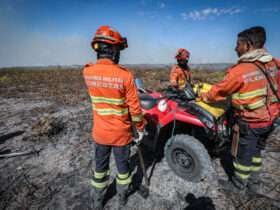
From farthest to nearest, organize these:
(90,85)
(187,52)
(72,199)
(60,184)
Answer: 1. (187,52)
2. (60,184)
3. (72,199)
4. (90,85)

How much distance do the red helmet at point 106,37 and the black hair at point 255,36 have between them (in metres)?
1.48

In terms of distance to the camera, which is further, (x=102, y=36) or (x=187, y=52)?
(x=187, y=52)

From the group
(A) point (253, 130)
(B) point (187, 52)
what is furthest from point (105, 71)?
(B) point (187, 52)

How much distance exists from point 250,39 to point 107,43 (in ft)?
5.37

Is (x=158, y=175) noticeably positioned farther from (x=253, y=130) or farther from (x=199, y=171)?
(x=253, y=130)

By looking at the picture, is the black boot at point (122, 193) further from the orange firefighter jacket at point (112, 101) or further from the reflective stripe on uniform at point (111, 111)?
the reflective stripe on uniform at point (111, 111)

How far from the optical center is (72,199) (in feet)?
7.75

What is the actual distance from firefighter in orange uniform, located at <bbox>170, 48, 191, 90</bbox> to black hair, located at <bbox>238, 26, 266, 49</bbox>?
2174mm

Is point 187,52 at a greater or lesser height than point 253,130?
greater

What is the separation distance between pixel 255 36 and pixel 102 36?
1.71m

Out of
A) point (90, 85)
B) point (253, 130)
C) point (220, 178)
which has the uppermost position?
point (90, 85)

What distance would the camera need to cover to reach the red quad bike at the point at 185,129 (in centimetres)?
237

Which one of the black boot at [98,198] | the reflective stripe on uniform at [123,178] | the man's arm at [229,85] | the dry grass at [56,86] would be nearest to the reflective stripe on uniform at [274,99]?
the man's arm at [229,85]

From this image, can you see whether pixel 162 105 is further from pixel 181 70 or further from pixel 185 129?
pixel 181 70
